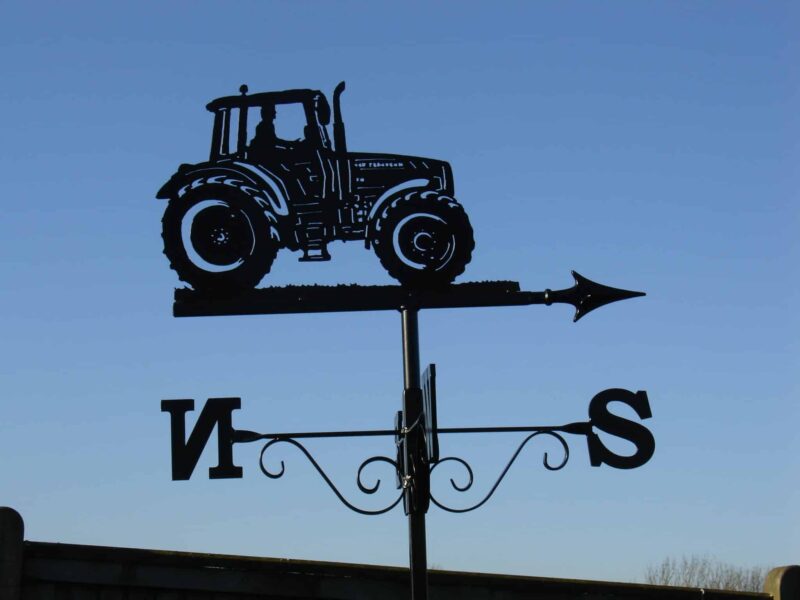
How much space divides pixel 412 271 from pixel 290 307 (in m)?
0.67

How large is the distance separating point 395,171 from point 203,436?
206 cm

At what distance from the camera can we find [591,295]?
20.3ft

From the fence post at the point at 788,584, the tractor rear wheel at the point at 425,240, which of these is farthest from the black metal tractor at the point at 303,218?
the fence post at the point at 788,584

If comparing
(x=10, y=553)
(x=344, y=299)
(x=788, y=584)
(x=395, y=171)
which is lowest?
(x=788, y=584)

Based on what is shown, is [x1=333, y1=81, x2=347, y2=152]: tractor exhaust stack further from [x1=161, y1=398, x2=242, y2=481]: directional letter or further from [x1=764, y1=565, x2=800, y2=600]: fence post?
[x1=764, y1=565, x2=800, y2=600]: fence post

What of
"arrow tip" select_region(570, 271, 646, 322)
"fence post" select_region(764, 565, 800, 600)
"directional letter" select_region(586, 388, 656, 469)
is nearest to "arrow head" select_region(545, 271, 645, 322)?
"arrow tip" select_region(570, 271, 646, 322)

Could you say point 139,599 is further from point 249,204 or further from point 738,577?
point 738,577

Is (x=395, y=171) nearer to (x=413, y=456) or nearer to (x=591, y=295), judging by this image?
(x=591, y=295)

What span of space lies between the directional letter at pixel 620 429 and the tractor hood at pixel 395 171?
1.37 meters

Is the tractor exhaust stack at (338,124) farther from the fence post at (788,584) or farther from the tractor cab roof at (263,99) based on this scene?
the fence post at (788,584)

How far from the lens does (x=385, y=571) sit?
7.12 m

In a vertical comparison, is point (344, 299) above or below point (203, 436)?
above

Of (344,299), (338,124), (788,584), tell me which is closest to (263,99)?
(338,124)

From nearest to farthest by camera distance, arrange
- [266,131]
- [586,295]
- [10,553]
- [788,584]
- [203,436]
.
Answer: [203,436] < [586,295] < [10,553] < [788,584] < [266,131]
